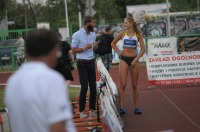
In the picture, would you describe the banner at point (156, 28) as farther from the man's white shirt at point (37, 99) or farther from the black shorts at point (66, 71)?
the man's white shirt at point (37, 99)

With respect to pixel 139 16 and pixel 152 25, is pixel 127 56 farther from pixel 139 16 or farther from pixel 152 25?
pixel 139 16

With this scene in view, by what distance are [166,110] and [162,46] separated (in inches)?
507

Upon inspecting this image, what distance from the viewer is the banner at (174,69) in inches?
648

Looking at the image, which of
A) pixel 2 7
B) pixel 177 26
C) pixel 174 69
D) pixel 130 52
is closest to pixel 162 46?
pixel 174 69

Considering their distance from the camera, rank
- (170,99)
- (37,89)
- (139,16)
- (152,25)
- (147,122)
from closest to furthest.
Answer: (37,89)
(147,122)
(170,99)
(152,25)
(139,16)

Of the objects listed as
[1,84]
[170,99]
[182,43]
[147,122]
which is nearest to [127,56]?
[147,122]

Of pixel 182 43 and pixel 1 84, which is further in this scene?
pixel 182 43

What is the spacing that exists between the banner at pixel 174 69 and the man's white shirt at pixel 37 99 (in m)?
12.9

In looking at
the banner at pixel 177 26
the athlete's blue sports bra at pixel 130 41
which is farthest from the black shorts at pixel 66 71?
the banner at pixel 177 26

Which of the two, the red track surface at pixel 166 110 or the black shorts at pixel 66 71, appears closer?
the red track surface at pixel 166 110

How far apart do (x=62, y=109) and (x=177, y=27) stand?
41292mm

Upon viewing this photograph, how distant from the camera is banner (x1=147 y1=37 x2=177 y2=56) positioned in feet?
80.3

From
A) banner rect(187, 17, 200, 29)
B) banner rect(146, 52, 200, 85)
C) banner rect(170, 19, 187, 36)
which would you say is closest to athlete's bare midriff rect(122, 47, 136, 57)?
banner rect(146, 52, 200, 85)

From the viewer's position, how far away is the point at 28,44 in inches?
145
